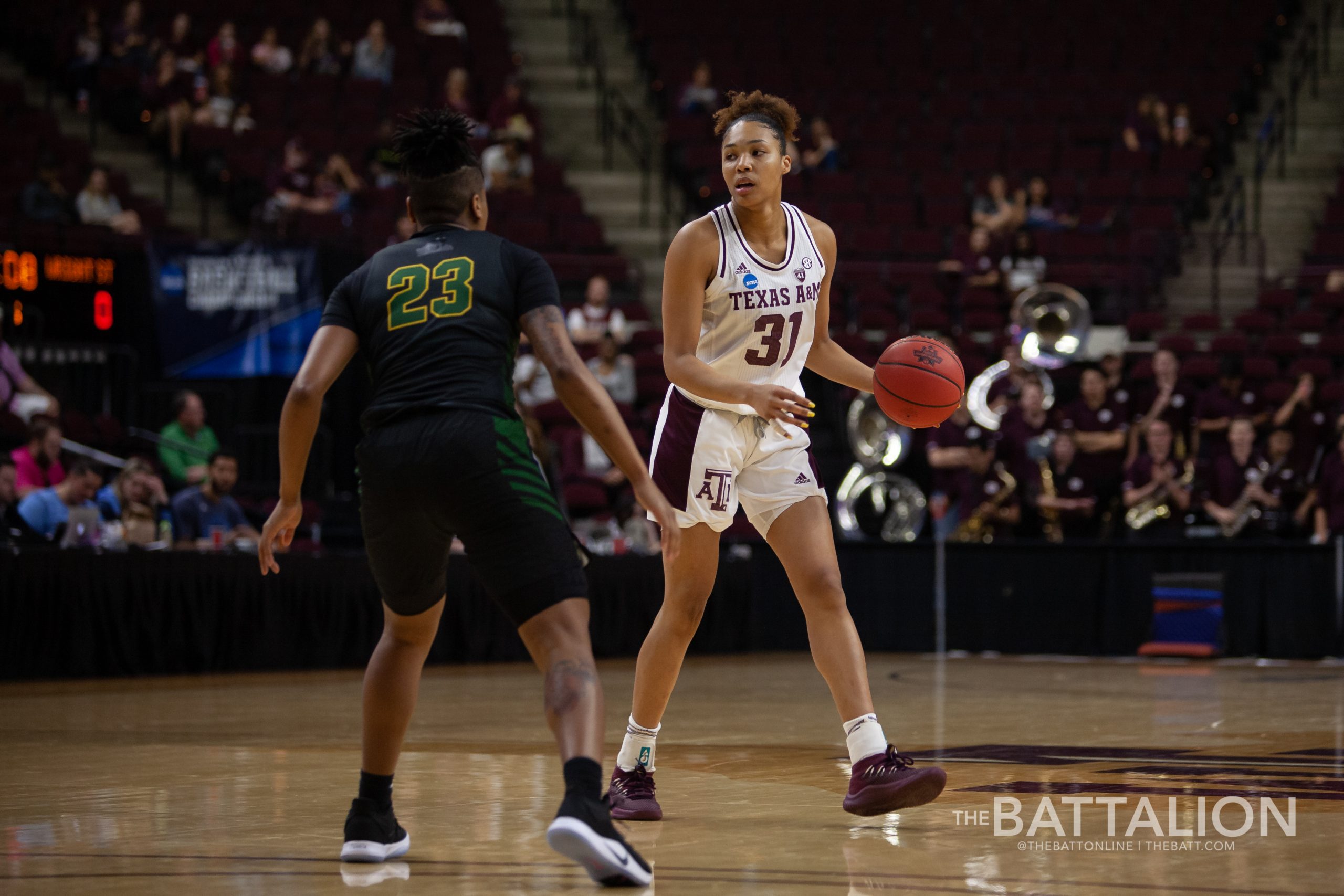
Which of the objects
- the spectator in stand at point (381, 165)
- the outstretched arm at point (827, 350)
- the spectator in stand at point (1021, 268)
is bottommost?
the outstretched arm at point (827, 350)

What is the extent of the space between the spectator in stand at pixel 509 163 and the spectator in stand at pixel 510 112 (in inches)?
8.6

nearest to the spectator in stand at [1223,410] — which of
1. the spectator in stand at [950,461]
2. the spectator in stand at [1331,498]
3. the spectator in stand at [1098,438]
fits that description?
the spectator in stand at [1098,438]

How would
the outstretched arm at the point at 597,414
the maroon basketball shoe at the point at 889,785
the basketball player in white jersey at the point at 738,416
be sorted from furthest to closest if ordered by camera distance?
the basketball player in white jersey at the point at 738,416
the maroon basketball shoe at the point at 889,785
the outstretched arm at the point at 597,414

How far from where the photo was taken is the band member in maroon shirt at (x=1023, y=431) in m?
14.1

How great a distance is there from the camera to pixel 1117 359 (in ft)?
47.9

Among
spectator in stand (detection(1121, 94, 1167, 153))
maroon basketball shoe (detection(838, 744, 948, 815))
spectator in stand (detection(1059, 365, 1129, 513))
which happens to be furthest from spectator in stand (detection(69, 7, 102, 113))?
maroon basketball shoe (detection(838, 744, 948, 815))

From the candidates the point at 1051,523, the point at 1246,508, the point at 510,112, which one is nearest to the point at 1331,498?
the point at 1246,508

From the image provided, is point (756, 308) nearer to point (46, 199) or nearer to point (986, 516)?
point (986, 516)

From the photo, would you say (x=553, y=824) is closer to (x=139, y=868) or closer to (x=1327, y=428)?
(x=139, y=868)

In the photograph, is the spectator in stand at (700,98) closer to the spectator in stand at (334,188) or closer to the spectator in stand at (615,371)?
the spectator in stand at (334,188)

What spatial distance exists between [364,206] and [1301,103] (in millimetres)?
11313

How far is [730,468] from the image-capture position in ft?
17.0

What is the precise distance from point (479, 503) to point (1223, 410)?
11.7m

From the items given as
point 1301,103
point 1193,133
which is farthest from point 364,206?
point 1301,103
